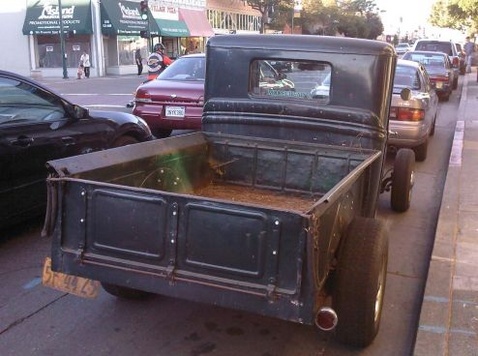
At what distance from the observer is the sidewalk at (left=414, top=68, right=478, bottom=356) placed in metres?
3.83

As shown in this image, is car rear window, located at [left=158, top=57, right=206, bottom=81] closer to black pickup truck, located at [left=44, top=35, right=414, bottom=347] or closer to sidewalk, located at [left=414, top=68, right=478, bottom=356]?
sidewalk, located at [left=414, top=68, right=478, bottom=356]

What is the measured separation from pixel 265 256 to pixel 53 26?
3481cm

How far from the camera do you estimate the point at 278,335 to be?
4008mm

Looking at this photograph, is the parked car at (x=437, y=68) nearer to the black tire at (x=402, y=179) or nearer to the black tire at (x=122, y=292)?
the black tire at (x=402, y=179)

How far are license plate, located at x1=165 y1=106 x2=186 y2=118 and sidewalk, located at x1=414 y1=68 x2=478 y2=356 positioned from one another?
4.44 m

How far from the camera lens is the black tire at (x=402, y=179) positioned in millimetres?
6363

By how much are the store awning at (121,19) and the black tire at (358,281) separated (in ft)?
106

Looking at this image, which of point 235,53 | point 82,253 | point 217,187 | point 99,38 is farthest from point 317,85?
point 99,38

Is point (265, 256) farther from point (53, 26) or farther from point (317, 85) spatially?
point (53, 26)

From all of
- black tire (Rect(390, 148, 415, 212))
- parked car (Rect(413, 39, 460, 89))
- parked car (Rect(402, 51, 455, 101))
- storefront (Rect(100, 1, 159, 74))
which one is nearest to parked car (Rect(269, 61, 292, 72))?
black tire (Rect(390, 148, 415, 212))

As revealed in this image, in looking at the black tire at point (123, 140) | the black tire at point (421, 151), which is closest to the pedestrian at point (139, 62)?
the black tire at point (421, 151)

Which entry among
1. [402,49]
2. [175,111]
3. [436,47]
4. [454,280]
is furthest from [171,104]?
[402,49]

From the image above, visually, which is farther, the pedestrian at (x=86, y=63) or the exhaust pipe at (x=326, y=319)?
the pedestrian at (x=86, y=63)

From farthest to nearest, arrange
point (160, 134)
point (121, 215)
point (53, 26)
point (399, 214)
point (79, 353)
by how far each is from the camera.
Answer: point (53, 26) → point (160, 134) → point (399, 214) → point (79, 353) → point (121, 215)
